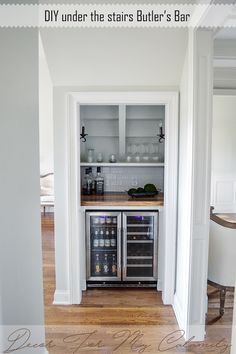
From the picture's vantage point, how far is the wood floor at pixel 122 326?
7.20 ft

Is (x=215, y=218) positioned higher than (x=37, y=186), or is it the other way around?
(x=37, y=186)

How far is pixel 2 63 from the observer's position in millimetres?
1501

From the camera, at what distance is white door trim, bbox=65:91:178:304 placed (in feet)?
8.59

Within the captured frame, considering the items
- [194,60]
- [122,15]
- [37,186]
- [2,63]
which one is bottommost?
[37,186]

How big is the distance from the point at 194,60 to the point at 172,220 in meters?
1.47

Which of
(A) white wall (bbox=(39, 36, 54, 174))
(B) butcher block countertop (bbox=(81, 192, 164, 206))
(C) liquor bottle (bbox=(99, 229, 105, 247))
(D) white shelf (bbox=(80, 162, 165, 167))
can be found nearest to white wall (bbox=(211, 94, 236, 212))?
(D) white shelf (bbox=(80, 162, 165, 167))

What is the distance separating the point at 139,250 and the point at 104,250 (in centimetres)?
41

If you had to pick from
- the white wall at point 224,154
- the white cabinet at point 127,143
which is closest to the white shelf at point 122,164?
the white cabinet at point 127,143

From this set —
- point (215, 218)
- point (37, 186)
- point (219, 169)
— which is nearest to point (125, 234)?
point (215, 218)

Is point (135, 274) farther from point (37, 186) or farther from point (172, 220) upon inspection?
point (37, 186)

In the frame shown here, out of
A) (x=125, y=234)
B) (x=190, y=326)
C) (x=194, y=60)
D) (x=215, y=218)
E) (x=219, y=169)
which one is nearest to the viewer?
(x=194, y=60)

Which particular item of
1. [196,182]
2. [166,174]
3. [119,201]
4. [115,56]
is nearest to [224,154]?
[166,174]

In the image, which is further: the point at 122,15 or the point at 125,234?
the point at 125,234

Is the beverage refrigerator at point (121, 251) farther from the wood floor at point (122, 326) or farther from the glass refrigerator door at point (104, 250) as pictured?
the wood floor at point (122, 326)
